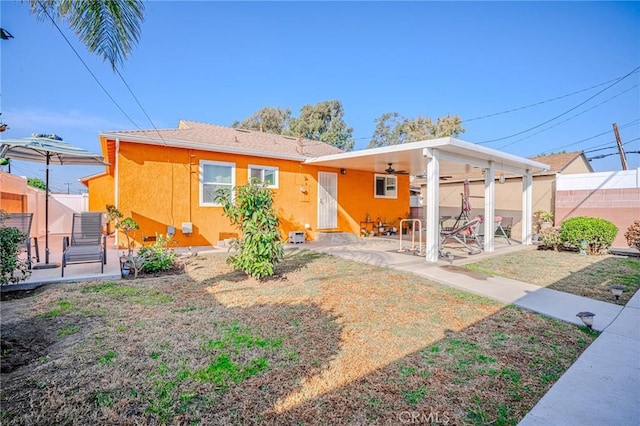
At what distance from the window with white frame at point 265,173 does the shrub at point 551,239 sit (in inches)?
407

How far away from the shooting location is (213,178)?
10.5 meters

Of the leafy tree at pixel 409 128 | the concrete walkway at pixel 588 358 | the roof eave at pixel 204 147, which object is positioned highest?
the leafy tree at pixel 409 128

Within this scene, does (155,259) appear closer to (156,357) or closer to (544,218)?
(156,357)

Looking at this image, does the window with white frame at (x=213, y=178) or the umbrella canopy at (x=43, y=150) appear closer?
the umbrella canopy at (x=43, y=150)

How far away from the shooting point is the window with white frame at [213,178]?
10.2m

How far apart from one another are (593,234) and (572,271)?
12.4ft

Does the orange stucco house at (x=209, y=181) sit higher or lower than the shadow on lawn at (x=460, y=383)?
higher

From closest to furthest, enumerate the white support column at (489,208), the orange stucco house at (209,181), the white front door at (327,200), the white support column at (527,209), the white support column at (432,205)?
the white support column at (432,205)
the orange stucco house at (209,181)
the white support column at (489,208)
the white support column at (527,209)
the white front door at (327,200)

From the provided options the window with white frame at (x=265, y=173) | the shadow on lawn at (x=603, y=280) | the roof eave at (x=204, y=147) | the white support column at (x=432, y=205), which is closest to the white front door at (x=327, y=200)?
the roof eave at (x=204, y=147)

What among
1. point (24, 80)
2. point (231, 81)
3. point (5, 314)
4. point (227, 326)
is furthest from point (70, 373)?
point (231, 81)

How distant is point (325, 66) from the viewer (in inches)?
854

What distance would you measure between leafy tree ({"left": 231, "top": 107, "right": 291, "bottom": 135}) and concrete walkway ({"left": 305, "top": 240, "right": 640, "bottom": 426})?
105 ft
